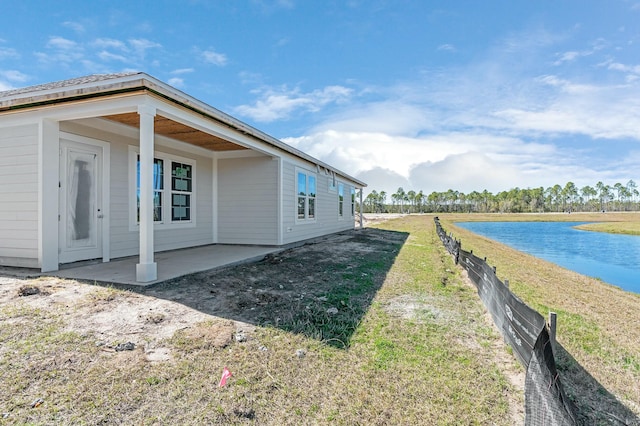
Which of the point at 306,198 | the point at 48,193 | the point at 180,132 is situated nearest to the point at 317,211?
the point at 306,198

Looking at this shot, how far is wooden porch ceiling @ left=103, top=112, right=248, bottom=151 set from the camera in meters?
6.33

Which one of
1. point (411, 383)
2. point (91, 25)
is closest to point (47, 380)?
point (411, 383)

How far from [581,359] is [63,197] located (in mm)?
7851

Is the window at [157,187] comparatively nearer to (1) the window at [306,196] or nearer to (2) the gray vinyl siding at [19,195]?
(2) the gray vinyl siding at [19,195]

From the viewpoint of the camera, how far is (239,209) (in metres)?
9.72

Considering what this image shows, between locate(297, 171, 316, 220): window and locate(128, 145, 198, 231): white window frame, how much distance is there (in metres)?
3.29

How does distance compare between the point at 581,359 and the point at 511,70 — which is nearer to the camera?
the point at 581,359

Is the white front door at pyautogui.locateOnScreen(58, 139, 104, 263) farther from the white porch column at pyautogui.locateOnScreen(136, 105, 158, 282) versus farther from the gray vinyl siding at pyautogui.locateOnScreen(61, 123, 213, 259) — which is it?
the white porch column at pyautogui.locateOnScreen(136, 105, 158, 282)

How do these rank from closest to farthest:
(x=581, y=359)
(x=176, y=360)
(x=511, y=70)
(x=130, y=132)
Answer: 1. (x=176, y=360)
2. (x=581, y=359)
3. (x=130, y=132)
4. (x=511, y=70)

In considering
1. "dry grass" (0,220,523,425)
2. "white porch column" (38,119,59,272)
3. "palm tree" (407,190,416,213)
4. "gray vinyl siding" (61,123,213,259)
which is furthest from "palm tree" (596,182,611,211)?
"white porch column" (38,119,59,272)

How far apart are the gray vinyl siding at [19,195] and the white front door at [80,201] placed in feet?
1.42

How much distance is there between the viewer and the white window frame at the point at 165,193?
725 centimetres

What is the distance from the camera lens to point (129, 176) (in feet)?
23.6

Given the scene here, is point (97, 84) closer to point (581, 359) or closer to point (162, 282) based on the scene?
point (162, 282)
